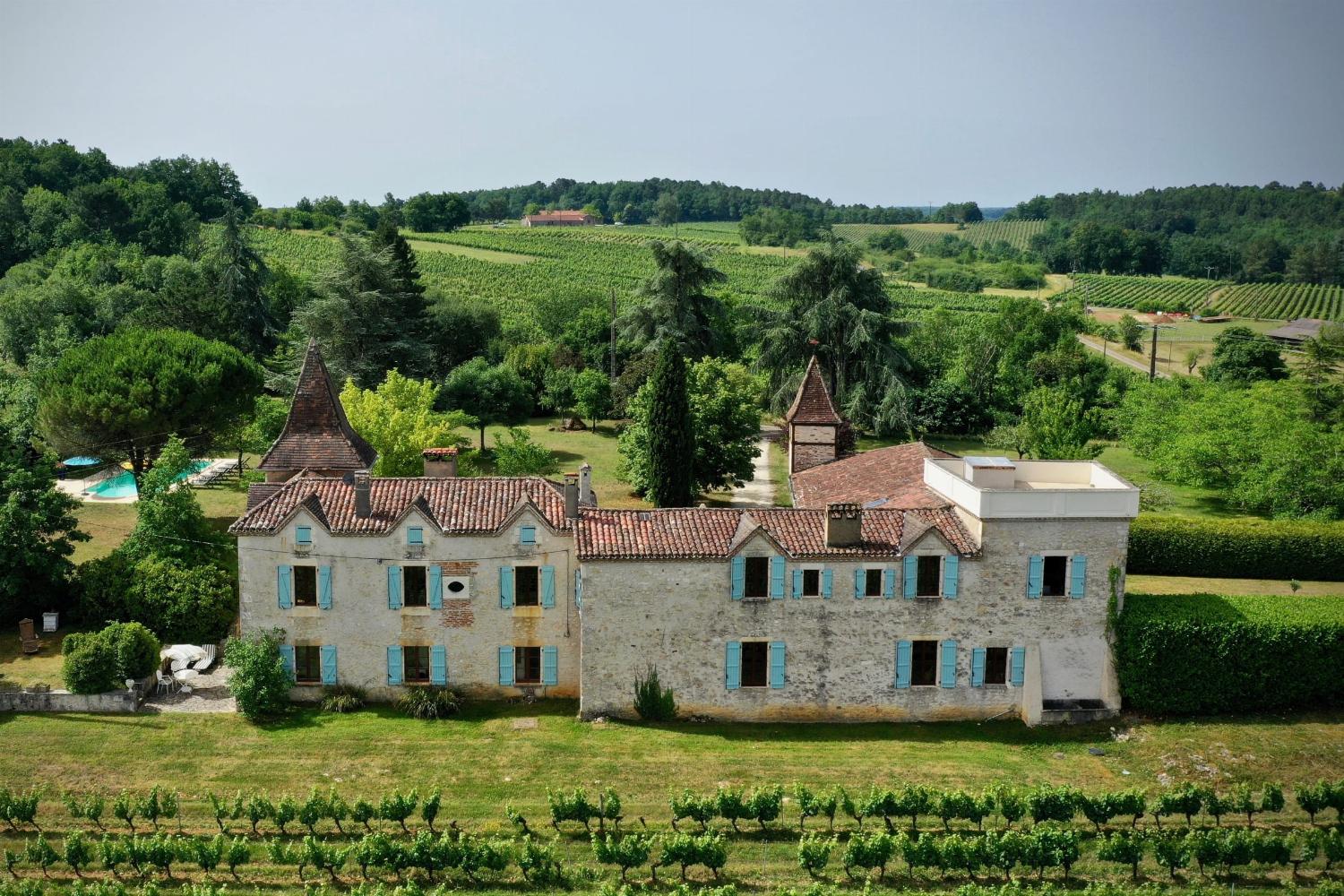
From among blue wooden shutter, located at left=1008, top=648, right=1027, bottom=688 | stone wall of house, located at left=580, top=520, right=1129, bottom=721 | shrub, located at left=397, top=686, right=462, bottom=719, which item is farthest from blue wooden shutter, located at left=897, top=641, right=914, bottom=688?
shrub, located at left=397, top=686, right=462, bottom=719

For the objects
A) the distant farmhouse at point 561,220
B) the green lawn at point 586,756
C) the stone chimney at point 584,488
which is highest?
the distant farmhouse at point 561,220

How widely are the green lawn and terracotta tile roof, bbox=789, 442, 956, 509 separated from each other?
797 centimetres

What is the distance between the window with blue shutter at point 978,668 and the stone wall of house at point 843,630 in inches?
6.8

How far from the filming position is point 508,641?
38.7 m

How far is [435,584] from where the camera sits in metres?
38.2

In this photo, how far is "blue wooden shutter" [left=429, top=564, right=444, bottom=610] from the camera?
38.1 meters

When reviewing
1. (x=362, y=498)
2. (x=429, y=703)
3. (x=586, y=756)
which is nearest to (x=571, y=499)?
(x=362, y=498)

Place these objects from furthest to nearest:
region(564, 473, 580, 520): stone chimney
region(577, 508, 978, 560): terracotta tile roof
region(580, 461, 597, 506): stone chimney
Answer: region(580, 461, 597, 506): stone chimney → region(564, 473, 580, 520): stone chimney → region(577, 508, 978, 560): terracotta tile roof

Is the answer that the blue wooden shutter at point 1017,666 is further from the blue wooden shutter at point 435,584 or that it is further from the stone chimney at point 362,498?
the stone chimney at point 362,498

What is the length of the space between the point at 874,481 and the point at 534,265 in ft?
305

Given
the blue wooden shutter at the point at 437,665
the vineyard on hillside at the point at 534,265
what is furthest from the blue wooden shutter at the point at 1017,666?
the vineyard on hillside at the point at 534,265

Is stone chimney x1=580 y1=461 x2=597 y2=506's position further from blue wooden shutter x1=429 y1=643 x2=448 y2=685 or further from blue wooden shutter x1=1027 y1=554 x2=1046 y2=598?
blue wooden shutter x1=1027 y1=554 x2=1046 y2=598

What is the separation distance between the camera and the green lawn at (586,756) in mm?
33438

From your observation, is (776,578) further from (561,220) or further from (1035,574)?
(561,220)
